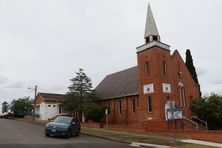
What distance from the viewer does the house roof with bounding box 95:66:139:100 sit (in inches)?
1673

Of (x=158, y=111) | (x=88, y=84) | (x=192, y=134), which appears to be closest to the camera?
(x=192, y=134)

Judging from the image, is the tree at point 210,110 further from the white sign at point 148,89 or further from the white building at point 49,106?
the white building at point 49,106

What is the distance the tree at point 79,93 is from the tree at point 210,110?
53.1ft

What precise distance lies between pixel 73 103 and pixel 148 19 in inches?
657

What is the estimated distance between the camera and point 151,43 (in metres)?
36.2

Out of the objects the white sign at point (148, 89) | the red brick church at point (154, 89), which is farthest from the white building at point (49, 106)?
the white sign at point (148, 89)

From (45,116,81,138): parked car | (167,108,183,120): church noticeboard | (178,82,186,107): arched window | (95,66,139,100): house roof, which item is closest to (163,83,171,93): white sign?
(178,82,186,107): arched window

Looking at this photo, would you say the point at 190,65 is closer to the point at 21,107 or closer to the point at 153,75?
the point at 153,75

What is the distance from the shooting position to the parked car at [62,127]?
2197cm

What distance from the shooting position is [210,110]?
35.2 m

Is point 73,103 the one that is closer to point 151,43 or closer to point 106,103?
point 106,103

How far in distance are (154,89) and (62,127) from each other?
15.6 meters

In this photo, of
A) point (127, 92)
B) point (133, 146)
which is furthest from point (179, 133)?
point (127, 92)

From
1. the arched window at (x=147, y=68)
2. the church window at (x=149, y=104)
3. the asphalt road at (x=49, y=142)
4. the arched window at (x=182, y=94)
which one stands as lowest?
the asphalt road at (x=49, y=142)
